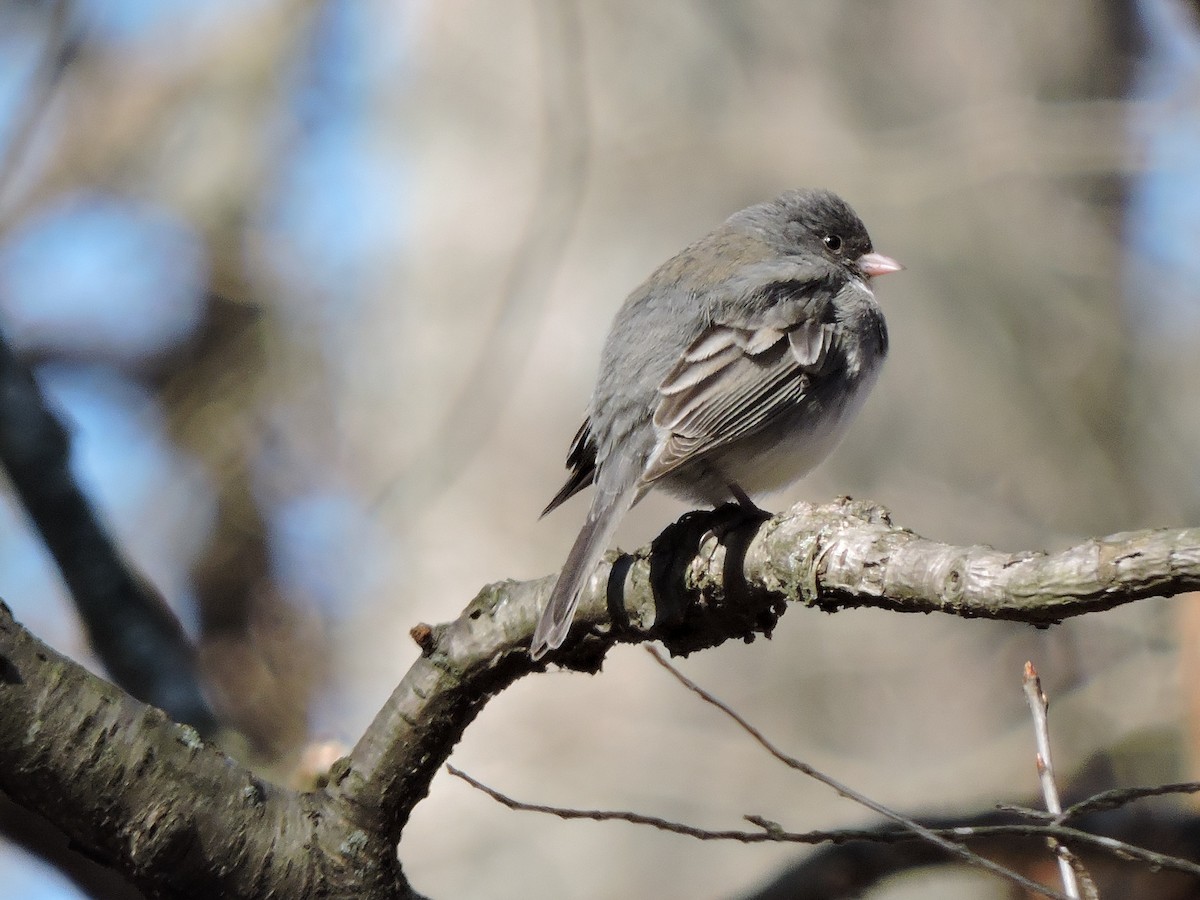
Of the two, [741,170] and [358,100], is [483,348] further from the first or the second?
[358,100]

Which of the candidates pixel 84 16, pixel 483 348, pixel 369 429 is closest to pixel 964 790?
pixel 483 348

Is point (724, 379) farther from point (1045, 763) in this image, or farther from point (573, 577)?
point (1045, 763)

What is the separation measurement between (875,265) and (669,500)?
1.28 metres

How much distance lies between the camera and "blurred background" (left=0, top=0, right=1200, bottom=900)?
4836 mm

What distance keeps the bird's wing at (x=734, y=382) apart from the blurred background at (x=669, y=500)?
5.15 feet

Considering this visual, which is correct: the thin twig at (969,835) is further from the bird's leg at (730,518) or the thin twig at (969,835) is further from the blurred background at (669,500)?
the blurred background at (669,500)

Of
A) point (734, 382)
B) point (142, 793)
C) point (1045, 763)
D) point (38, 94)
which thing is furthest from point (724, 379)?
point (38, 94)

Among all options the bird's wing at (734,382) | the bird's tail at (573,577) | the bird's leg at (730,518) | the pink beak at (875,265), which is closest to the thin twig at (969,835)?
the bird's tail at (573,577)

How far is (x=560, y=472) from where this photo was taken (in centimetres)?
529

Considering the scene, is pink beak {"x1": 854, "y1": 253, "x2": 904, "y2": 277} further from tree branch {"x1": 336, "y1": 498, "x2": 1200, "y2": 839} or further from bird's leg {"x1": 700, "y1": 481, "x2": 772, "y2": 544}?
tree branch {"x1": 336, "y1": 498, "x2": 1200, "y2": 839}

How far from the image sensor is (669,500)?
4.99m

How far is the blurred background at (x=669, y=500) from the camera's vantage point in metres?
4.84

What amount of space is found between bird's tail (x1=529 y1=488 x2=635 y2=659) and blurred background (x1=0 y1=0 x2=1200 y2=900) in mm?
1524

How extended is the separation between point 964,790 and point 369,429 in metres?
3.35
